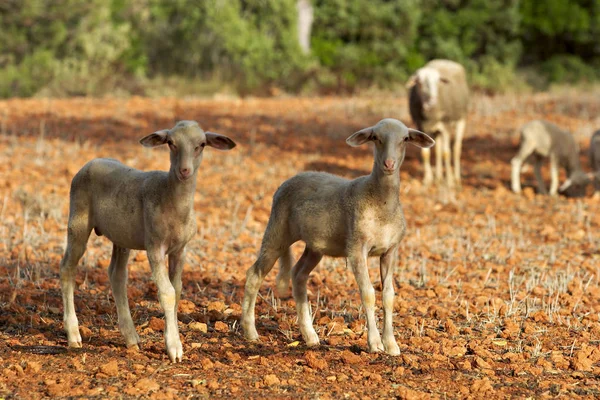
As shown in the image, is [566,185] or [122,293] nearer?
[122,293]

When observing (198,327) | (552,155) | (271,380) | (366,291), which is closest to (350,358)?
(366,291)

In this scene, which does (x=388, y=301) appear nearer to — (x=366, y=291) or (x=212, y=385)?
(x=366, y=291)

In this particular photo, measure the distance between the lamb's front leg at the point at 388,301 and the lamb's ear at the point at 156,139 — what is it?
1.77 metres

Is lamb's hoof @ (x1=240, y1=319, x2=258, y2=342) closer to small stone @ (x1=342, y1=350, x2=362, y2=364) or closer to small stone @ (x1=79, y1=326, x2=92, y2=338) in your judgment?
small stone @ (x1=342, y1=350, x2=362, y2=364)

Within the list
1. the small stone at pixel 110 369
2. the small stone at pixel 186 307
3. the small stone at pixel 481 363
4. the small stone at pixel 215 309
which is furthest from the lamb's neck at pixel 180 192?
the small stone at pixel 481 363

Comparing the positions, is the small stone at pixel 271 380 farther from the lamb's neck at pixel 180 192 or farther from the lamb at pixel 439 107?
the lamb at pixel 439 107

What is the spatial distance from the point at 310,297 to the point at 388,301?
1.74 metres

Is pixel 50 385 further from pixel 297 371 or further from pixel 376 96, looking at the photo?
pixel 376 96

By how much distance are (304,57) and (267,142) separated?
11.3 metres

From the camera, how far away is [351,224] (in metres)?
6.10

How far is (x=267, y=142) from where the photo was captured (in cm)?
1703

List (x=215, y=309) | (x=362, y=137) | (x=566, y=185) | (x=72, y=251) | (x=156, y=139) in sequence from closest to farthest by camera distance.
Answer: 1. (x=156, y=139)
2. (x=362, y=137)
3. (x=72, y=251)
4. (x=215, y=309)
5. (x=566, y=185)

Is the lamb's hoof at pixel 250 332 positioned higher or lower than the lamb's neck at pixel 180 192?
lower

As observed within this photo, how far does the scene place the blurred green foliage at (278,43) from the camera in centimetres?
2434
